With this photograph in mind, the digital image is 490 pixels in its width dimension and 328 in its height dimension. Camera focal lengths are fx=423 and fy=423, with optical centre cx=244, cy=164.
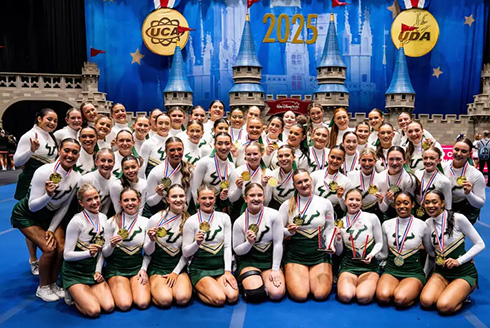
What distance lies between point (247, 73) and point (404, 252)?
44.9 feet

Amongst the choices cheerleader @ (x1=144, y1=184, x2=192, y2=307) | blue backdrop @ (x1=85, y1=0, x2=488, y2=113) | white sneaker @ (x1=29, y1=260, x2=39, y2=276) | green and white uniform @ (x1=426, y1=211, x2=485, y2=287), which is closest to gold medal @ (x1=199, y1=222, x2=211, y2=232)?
cheerleader @ (x1=144, y1=184, x2=192, y2=307)

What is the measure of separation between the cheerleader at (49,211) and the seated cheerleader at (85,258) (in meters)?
0.28

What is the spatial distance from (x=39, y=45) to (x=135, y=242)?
18.0 meters

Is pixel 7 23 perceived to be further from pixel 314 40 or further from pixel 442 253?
pixel 442 253

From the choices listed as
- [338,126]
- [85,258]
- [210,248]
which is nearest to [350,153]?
[338,126]

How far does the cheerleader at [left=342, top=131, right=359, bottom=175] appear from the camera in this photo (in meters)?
5.05

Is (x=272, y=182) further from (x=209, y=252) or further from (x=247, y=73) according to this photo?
(x=247, y=73)

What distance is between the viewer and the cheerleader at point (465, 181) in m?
4.55

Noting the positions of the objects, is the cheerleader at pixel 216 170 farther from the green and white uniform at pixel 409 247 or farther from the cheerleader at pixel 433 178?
the cheerleader at pixel 433 178

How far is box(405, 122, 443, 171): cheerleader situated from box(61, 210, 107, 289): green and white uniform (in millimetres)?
3692

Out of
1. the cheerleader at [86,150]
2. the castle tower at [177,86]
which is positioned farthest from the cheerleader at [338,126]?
the castle tower at [177,86]

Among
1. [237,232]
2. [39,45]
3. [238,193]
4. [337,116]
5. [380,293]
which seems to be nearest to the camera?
[380,293]

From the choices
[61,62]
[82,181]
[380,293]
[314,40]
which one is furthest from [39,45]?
[380,293]

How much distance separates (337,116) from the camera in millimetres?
5863
